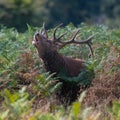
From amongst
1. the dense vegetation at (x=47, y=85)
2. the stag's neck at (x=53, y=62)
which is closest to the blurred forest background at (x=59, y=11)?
the dense vegetation at (x=47, y=85)

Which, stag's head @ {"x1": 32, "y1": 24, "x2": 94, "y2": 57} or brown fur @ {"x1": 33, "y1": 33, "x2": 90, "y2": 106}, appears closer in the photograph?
stag's head @ {"x1": 32, "y1": 24, "x2": 94, "y2": 57}

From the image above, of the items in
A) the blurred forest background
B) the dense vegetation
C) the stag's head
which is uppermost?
the blurred forest background

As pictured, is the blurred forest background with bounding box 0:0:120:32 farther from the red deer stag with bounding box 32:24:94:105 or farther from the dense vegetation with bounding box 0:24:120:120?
the red deer stag with bounding box 32:24:94:105

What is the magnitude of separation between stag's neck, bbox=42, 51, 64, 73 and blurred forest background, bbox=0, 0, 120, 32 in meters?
17.2

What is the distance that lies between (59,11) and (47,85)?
44249 millimetres

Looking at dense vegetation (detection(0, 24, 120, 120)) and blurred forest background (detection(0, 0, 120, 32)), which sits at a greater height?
blurred forest background (detection(0, 0, 120, 32))

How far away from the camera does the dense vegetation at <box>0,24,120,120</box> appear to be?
12.2 meters

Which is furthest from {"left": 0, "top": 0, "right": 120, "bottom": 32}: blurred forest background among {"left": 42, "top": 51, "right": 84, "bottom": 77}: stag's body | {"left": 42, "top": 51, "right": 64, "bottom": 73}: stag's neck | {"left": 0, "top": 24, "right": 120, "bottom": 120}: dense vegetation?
{"left": 42, "top": 51, "right": 64, "bottom": 73}: stag's neck

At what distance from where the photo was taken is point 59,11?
5850 cm

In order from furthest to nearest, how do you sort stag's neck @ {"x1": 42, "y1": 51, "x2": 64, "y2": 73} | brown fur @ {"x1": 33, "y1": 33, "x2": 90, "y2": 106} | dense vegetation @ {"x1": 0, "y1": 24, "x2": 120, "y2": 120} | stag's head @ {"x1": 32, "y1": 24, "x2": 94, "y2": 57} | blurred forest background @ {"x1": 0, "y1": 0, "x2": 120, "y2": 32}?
blurred forest background @ {"x1": 0, "y1": 0, "x2": 120, "y2": 32}
stag's neck @ {"x1": 42, "y1": 51, "x2": 64, "y2": 73}
brown fur @ {"x1": 33, "y1": 33, "x2": 90, "y2": 106}
stag's head @ {"x1": 32, "y1": 24, "x2": 94, "y2": 57}
dense vegetation @ {"x1": 0, "y1": 24, "x2": 120, "y2": 120}

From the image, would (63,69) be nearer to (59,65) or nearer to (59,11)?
(59,65)

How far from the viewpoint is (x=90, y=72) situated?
15.3m

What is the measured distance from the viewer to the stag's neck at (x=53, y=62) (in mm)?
15142

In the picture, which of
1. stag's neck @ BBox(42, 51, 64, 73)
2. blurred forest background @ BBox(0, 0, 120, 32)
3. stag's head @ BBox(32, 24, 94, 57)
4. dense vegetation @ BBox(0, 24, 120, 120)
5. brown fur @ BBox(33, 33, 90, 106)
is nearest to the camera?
dense vegetation @ BBox(0, 24, 120, 120)
